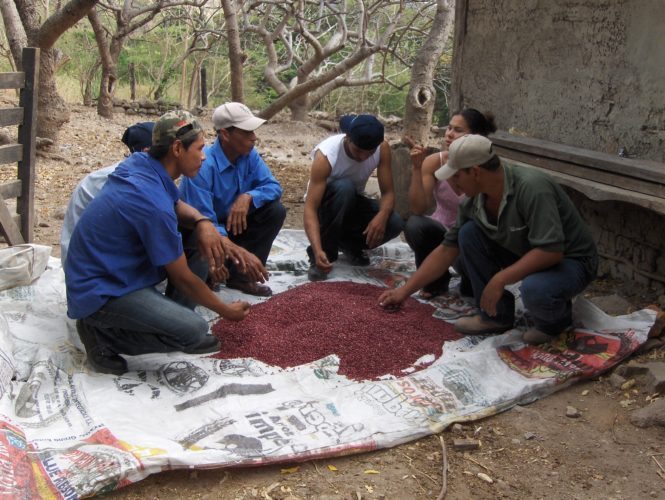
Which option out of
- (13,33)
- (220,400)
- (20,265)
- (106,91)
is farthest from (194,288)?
(106,91)

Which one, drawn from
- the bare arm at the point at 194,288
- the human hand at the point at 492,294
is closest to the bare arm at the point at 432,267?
the human hand at the point at 492,294

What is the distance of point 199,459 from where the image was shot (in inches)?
92.7

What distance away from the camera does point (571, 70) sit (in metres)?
4.68

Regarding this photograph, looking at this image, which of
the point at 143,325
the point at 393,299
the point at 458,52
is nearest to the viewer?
the point at 143,325

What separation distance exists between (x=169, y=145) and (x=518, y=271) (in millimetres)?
1637

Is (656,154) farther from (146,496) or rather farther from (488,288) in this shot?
(146,496)

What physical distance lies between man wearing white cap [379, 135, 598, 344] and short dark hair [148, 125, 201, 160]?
1.12 m

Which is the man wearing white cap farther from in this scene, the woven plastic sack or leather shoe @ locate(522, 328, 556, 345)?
the woven plastic sack

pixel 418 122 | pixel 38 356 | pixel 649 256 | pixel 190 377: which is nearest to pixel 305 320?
pixel 190 377

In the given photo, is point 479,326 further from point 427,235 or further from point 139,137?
point 139,137

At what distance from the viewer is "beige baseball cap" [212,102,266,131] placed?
3.77m

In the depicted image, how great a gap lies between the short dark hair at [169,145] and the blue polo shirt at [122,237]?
0.09 feet

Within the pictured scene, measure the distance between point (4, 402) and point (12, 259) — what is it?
141cm

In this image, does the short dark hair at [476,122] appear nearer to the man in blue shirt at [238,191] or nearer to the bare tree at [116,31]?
the man in blue shirt at [238,191]
